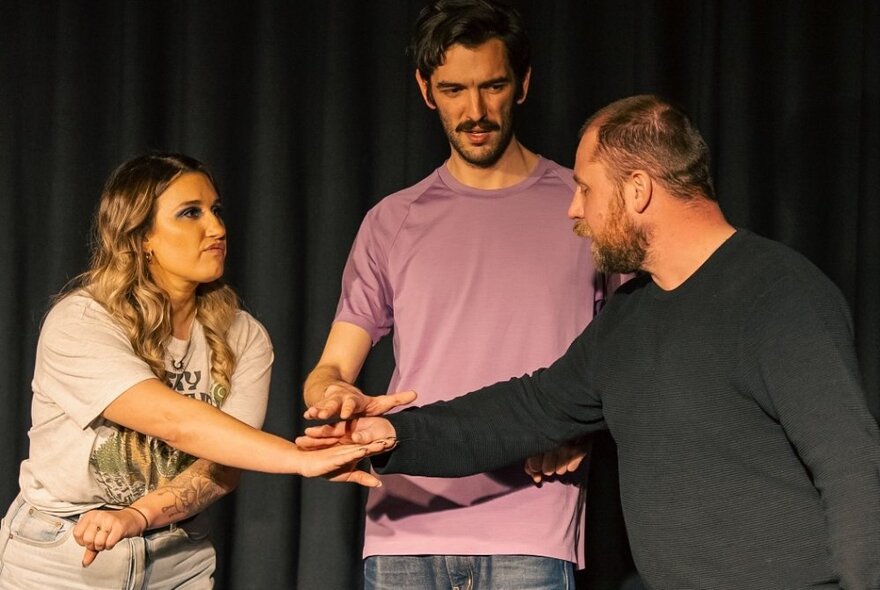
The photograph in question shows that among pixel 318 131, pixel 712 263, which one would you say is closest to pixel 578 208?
pixel 712 263

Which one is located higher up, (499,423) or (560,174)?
(560,174)

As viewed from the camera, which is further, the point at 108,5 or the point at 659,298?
the point at 108,5

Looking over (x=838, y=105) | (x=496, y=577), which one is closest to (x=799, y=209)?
(x=838, y=105)

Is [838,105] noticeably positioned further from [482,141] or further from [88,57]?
[88,57]

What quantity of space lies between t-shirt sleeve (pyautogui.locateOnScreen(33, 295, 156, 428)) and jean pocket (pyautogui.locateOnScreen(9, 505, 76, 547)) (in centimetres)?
20

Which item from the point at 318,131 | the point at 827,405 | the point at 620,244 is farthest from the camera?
the point at 318,131

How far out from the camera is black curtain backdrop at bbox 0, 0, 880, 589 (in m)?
3.17

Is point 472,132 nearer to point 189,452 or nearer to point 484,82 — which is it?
point 484,82

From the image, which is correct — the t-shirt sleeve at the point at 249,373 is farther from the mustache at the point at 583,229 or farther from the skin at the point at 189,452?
the mustache at the point at 583,229

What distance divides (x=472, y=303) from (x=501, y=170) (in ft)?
1.00

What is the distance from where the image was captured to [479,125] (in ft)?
7.68

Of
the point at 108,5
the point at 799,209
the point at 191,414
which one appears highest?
the point at 108,5

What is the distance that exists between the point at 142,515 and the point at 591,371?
2.94 ft

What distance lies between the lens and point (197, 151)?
3.22 metres
